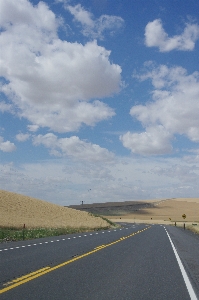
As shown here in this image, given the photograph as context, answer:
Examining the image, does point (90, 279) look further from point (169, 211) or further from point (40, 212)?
point (169, 211)

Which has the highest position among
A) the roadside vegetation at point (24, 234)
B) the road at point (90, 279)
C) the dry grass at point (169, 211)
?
the dry grass at point (169, 211)

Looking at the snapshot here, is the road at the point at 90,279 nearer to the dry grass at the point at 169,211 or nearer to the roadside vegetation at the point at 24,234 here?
the roadside vegetation at the point at 24,234

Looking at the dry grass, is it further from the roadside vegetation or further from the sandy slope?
the roadside vegetation

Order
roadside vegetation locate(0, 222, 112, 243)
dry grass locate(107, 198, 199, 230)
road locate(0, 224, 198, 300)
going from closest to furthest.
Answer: road locate(0, 224, 198, 300), roadside vegetation locate(0, 222, 112, 243), dry grass locate(107, 198, 199, 230)

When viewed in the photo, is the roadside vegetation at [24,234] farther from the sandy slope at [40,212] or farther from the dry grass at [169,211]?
the dry grass at [169,211]

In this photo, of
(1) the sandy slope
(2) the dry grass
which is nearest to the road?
(1) the sandy slope

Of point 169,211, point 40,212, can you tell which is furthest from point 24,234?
point 169,211

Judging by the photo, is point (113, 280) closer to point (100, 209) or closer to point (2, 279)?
point (2, 279)

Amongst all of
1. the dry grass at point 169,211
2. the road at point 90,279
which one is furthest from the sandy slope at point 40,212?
the road at point 90,279

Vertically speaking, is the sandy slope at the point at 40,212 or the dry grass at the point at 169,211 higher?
the dry grass at the point at 169,211

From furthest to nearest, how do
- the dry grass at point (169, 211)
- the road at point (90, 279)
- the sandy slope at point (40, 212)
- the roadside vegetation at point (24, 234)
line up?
the dry grass at point (169, 211) → the sandy slope at point (40, 212) → the roadside vegetation at point (24, 234) → the road at point (90, 279)

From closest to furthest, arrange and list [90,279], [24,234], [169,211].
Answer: [90,279]
[24,234]
[169,211]

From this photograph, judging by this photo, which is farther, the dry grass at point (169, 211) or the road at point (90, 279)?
the dry grass at point (169, 211)

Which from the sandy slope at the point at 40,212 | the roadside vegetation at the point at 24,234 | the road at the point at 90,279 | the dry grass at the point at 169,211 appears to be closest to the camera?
the road at the point at 90,279
